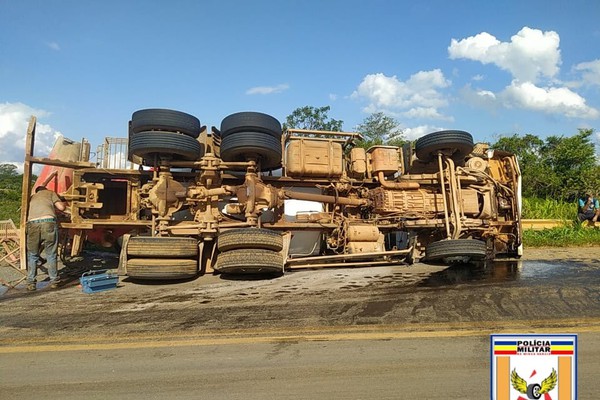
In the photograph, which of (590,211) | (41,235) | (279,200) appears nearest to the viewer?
(41,235)

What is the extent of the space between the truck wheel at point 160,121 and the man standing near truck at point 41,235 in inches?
77.1

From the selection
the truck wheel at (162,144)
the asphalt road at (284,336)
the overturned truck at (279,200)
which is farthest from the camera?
the truck wheel at (162,144)

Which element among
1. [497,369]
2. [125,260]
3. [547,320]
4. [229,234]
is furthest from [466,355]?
[125,260]

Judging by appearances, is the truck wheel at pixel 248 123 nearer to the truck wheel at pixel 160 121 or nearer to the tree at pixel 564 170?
the truck wheel at pixel 160 121

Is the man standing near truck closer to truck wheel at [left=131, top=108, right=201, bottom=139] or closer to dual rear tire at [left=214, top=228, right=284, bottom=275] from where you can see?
truck wheel at [left=131, top=108, right=201, bottom=139]

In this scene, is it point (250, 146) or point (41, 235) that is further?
point (250, 146)

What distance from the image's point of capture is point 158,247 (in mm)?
6242

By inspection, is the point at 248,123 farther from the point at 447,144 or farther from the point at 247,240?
the point at 447,144

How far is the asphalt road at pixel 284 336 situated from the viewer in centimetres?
270

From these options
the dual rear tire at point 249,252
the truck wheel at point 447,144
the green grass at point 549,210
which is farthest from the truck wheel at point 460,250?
the green grass at point 549,210

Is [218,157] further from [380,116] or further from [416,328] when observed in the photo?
[380,116]

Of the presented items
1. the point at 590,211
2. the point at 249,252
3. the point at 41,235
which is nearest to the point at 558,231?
the point at 590,211

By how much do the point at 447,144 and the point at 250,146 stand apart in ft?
13.3

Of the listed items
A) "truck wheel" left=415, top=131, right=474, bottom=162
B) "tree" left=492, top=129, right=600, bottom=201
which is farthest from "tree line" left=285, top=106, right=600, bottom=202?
"truck wheel" left=415, top=131, right=474, bottom=162
